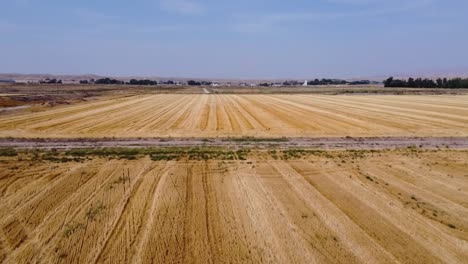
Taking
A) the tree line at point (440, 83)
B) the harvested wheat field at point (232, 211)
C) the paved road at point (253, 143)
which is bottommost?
the tree line at point (440, 83)

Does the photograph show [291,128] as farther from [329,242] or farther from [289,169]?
[329,242]

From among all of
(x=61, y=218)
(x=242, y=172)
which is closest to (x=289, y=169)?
(x=242, y=172)

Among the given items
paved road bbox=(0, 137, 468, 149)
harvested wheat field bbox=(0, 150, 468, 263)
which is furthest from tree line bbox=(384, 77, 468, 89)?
harvested wheat field bbox=(0, 150, 468, 263)

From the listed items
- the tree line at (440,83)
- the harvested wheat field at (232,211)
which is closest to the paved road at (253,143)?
the harvested wheat field at (232,211)

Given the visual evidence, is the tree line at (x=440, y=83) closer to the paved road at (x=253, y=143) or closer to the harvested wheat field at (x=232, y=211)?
the paved road at (x=253, y=143)

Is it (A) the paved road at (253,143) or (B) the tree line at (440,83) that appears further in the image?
(B) the tree line at (440,83)

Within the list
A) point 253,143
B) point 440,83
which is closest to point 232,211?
point 253,143

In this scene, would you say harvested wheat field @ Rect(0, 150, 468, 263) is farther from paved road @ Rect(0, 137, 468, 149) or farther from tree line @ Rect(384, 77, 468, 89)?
tree line @ Rect(384, 77, 468, 89)
